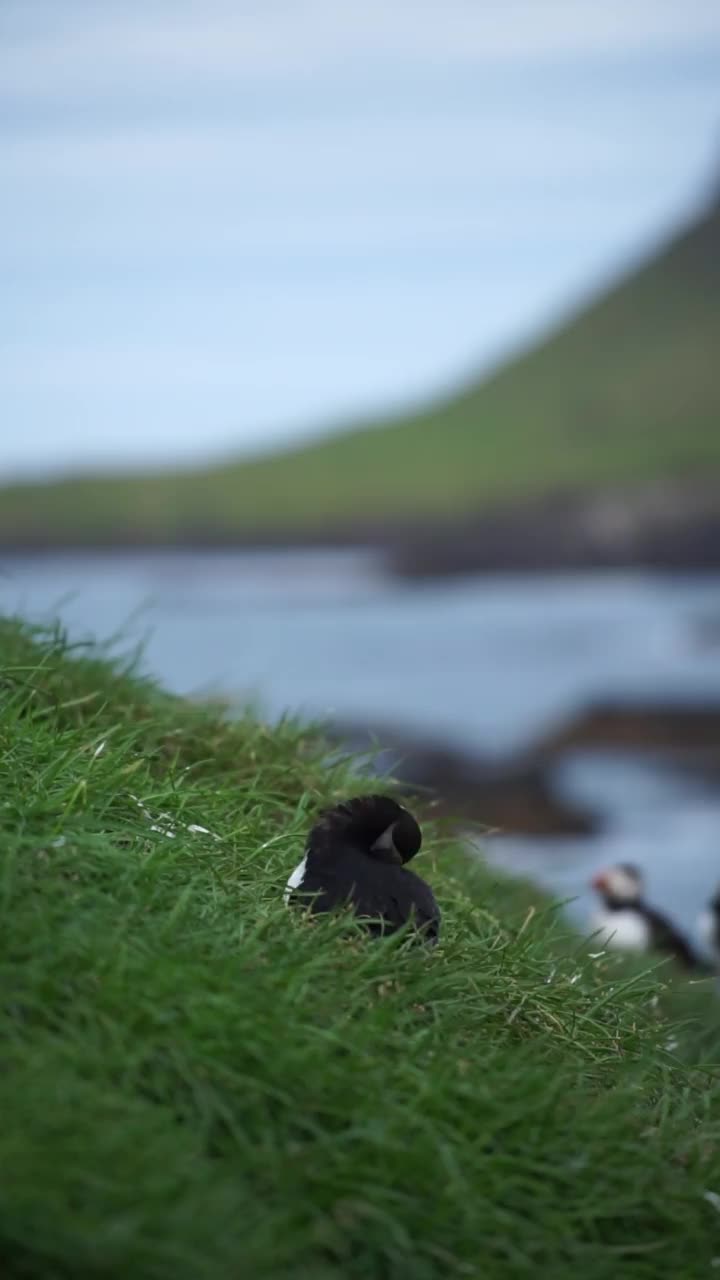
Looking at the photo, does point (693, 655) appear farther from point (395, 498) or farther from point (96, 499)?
point (96, 499)

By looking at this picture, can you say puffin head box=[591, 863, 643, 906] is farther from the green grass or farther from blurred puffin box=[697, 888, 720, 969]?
the green grass

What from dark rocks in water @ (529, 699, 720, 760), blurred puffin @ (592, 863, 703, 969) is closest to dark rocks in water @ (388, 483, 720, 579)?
dark rocks in water @ (529, 699, 720, 760)

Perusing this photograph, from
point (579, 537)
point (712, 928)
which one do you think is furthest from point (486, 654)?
point (712, 928)

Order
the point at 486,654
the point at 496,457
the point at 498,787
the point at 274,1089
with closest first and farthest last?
the point at 274,1089, the point at 498,787, the point at 486,654, the point at 496,457

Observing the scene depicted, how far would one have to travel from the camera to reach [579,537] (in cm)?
3297

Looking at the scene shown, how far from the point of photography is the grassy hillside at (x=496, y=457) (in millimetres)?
37062

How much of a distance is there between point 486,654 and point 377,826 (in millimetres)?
25033

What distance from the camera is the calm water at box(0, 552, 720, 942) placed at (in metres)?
7.88

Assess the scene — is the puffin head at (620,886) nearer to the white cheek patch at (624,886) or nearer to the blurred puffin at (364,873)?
the white cheek patch at (624,886)

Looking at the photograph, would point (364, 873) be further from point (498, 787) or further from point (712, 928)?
point (498, 787)

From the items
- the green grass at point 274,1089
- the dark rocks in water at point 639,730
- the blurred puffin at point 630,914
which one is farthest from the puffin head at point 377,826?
the dark rocks in water at point 639,730

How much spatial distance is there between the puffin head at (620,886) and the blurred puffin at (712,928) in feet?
1.41

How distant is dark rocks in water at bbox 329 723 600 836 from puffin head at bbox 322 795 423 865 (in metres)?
9.64

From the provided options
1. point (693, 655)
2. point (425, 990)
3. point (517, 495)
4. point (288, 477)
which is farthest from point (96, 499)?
point (425, 990)
